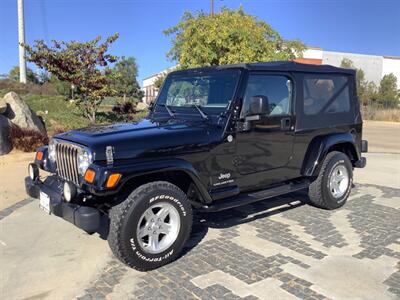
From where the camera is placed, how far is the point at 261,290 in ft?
11.1

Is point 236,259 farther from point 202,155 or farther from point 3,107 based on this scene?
point 3,107

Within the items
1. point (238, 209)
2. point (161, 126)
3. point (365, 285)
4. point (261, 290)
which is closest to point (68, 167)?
point (161, 126)

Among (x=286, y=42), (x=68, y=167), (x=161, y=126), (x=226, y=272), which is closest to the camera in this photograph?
(x=226, y=272)

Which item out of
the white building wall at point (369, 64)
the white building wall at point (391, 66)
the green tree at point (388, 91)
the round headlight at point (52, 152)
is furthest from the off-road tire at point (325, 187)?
the white building wall at point (391, 66)

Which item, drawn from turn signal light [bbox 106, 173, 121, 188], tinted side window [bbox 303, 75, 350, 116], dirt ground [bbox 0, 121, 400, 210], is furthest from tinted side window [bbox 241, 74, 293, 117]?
dirt ground [bbox 0, 121, 400, 210]

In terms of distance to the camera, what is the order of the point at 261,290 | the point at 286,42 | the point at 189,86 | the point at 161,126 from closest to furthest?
the point at 261,290 < the point at 161,126 < the point at 189,86 < the point at 286,42

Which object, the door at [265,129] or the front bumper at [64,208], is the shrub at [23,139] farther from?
the door at [265,129]

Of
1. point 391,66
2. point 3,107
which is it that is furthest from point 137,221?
point 391,66

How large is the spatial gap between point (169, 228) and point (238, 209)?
1915 mm

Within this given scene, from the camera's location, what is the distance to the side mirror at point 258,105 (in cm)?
435

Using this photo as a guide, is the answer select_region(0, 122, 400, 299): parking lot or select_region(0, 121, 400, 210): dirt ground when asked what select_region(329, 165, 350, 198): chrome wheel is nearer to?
select_region(0, 122, 400, 299): parking lot

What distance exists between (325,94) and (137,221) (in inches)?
135

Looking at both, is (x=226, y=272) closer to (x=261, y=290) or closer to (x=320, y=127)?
(x=261, y=290)

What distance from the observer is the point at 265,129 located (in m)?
Answer: 4.74
